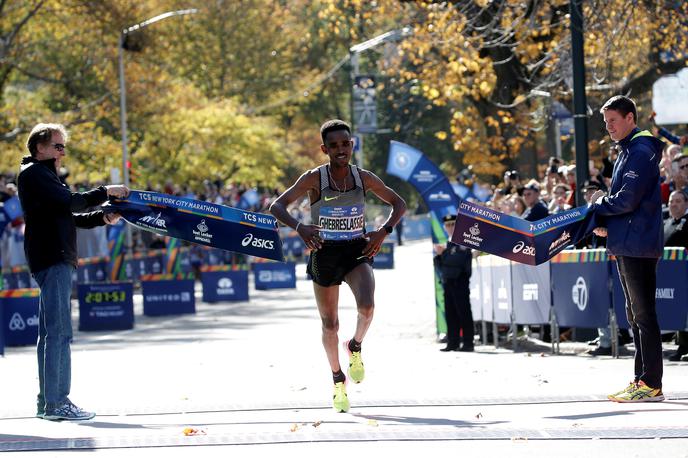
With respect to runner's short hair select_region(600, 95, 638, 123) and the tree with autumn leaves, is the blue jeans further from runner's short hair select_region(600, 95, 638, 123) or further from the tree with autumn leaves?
the tree with autumn leaves

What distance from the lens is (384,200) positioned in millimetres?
10938

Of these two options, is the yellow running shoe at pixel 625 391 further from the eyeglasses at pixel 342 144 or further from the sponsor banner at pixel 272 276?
the sponsor banner at pixel 272 276

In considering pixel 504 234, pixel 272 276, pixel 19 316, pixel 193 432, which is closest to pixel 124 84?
pixel 272 276

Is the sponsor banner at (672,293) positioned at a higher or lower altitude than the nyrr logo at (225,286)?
lower

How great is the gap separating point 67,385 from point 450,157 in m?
67.0

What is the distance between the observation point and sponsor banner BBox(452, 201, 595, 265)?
1167 cm

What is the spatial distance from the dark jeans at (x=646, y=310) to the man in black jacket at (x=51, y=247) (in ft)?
12.2

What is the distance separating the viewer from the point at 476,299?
62.6ft

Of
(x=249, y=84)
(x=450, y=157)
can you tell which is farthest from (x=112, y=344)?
(x=450, y=157)

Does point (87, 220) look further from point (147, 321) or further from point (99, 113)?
point (99, 113)

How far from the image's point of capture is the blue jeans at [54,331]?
35.3 ft

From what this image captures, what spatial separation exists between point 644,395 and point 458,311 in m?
7.24

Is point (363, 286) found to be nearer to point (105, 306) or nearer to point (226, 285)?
point (105, 306)

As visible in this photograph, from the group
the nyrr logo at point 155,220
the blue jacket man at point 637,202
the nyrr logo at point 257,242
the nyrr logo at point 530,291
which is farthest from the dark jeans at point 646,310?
the nyrr logo at point 530,291
